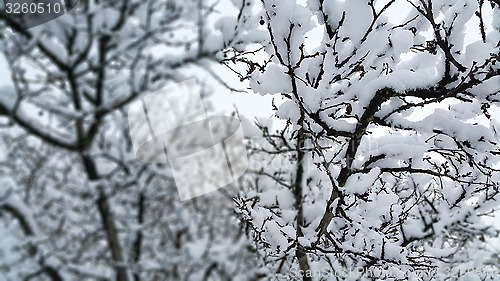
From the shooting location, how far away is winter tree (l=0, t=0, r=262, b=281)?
2.05 meters

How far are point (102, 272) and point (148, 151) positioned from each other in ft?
3.25

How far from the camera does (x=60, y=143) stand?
2469 millimetres

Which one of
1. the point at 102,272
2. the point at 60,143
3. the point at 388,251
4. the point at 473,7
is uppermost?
the point at 60,143

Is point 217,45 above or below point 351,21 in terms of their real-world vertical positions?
above

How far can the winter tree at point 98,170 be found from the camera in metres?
2.05

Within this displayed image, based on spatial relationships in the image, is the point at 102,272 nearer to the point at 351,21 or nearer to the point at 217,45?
the point at 217,45

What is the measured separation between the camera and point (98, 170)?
2484mm

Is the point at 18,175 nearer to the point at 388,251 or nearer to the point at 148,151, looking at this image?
the point at 148,151

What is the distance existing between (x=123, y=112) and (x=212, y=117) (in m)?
0.74

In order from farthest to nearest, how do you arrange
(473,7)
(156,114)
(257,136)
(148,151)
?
(257,136)
(156,114)
(148,151)
(473,7)

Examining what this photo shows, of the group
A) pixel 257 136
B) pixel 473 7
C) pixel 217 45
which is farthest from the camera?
pixel 257 136

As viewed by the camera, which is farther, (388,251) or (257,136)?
(257,136)

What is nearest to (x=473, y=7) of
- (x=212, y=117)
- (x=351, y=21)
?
(x=351, y=21)

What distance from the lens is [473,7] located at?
6.81ft
